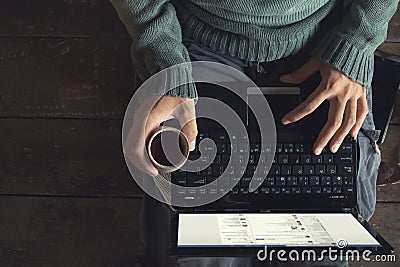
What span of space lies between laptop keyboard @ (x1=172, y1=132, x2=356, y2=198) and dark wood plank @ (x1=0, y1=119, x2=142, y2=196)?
0.30 meters

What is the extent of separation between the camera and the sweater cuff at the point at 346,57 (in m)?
0.81

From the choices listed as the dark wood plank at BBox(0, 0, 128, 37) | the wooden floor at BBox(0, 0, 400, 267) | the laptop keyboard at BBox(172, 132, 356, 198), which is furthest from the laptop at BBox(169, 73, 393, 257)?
the dark wood plank at BBox(0, 0, 128, 37)

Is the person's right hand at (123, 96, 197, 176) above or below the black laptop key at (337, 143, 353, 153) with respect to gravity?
above

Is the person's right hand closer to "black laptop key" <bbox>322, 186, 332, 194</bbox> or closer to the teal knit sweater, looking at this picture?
the teal knit sweater

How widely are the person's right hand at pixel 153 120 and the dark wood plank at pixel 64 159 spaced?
302 mm

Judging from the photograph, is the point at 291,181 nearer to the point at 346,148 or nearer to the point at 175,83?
the point at 346,148

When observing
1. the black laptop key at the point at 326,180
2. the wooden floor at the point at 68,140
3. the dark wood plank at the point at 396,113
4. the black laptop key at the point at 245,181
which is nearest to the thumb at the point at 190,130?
the black laptop key at the point at 245,181

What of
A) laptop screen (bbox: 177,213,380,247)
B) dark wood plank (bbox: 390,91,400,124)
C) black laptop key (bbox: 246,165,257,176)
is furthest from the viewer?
dark wood plank (bbox: 390,91,400,124)

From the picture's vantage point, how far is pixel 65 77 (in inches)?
44.1

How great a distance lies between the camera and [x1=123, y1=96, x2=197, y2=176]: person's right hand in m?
0.79

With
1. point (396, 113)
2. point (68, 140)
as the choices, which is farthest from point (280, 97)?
point (68, 140)

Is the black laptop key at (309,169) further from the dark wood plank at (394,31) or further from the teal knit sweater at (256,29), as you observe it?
the dark wood plank at (394,31)

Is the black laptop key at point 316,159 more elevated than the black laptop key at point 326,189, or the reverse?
the black laptop key at point 316,159

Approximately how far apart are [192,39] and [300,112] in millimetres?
205
